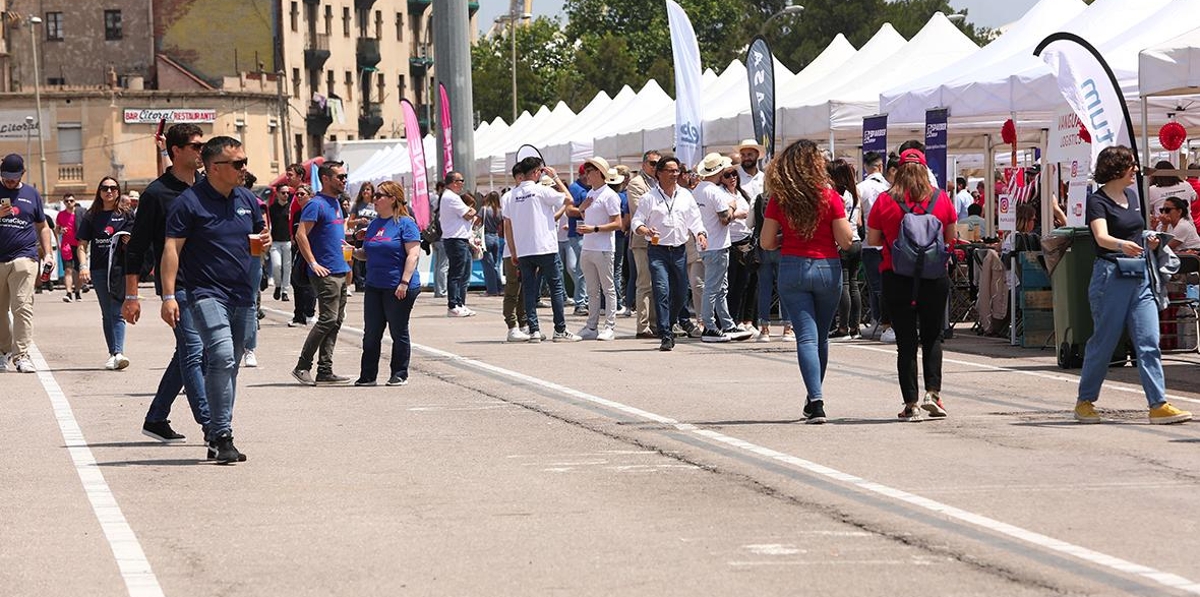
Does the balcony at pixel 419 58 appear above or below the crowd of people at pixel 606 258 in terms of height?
above

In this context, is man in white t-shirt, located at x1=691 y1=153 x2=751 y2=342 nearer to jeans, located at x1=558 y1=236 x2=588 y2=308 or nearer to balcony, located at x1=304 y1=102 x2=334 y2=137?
jeans, located at x1=558 y1=236 x2=588 y2=308

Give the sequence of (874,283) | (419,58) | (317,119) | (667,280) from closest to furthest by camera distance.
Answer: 1. (874,283)
2. (667,280)
3. (317,119)
4. (419,58)

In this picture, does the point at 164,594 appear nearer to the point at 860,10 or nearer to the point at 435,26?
the point at 435,26

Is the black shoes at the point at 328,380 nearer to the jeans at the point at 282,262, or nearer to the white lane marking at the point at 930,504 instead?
the white lane marking at the point at 930,504

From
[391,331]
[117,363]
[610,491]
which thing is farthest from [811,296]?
[117,363]

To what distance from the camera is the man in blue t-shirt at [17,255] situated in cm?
1770

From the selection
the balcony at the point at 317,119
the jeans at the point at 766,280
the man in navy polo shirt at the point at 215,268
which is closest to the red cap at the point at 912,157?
the man in navy polo shirt at the point at 215,268

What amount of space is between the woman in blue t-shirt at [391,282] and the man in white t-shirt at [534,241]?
179 inches

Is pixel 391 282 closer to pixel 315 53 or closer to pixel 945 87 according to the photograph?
pixel 945 87

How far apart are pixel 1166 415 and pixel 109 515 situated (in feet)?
19.5

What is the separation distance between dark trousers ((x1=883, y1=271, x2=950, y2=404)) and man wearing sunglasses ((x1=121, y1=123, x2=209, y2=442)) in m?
4.04

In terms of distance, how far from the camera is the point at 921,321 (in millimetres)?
12586

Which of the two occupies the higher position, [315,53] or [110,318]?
[315,53]

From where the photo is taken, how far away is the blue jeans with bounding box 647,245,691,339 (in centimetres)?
1914
